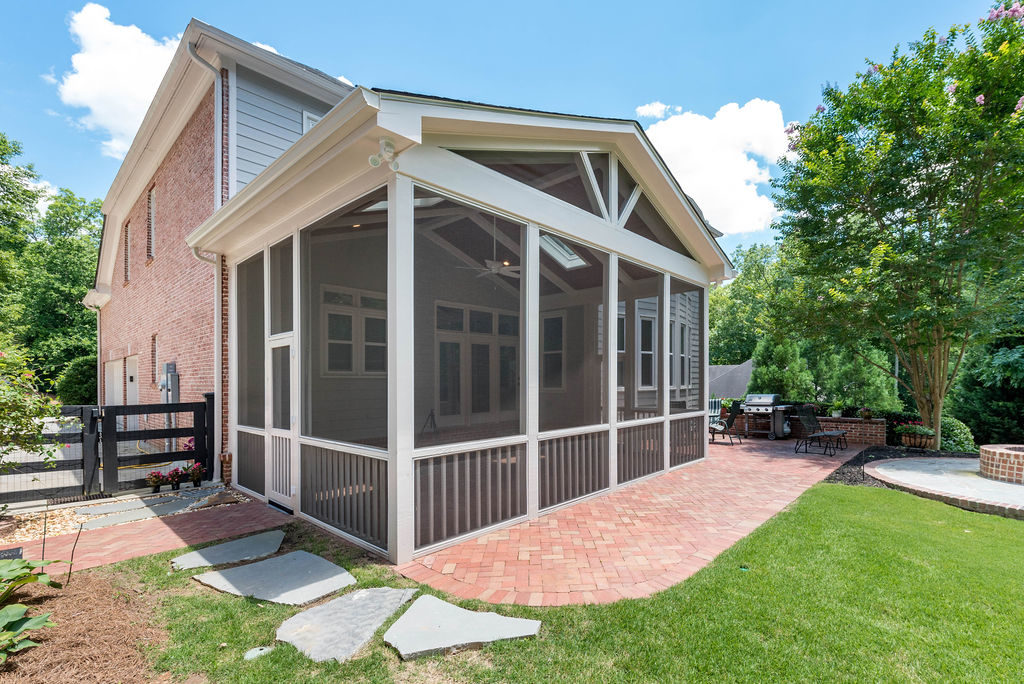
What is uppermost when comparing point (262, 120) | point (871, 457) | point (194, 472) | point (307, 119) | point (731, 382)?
point (307, 119)

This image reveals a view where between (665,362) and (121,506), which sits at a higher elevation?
(665,362)

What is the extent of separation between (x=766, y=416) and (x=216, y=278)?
12396 mm

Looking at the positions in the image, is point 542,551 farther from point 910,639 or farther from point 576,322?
point 576,322

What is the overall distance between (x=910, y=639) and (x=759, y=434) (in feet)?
33.5

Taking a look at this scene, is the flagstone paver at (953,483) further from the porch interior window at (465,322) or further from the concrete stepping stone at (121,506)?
the concrete stepping stone at (121,506)

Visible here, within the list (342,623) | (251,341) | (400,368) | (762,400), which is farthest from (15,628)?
(762,400)

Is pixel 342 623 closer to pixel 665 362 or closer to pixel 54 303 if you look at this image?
pixel 665 362

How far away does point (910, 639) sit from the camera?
2.73m

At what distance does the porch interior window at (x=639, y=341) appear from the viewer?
21.4 feet

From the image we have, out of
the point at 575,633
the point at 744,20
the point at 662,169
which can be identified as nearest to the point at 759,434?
the point at 662,169

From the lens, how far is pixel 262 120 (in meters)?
7.47

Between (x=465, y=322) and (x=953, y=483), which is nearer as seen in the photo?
(x=465, y=322)

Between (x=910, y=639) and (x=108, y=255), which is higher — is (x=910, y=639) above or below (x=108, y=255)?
below

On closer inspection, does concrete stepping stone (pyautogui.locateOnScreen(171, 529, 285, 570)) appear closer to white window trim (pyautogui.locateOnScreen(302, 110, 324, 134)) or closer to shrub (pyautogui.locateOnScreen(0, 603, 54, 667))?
shrub (pyautogui.locateOnScreen(0, 603, 54, 667))
